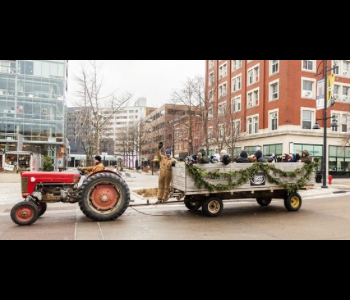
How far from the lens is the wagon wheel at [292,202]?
33.7 ft

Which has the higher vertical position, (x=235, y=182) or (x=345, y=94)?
(x=345, y=94)

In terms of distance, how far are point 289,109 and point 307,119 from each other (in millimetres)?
2495

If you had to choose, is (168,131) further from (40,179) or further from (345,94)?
(40,179)

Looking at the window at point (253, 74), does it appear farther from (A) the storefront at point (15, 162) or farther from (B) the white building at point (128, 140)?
(A) the storefront at point (15, 162)

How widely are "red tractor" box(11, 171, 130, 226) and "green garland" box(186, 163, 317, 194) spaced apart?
209 cm

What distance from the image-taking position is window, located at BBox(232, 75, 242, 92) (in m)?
39.5

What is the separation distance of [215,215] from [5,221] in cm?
597

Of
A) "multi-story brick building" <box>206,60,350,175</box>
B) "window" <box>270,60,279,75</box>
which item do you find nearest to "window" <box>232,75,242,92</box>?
"multi-story brick building" <box>206,60,350,175</box>

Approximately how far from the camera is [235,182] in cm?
930

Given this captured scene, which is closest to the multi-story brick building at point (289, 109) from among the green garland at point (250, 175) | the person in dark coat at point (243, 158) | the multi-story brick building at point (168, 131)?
the multi-story brick building at point (168, 131)

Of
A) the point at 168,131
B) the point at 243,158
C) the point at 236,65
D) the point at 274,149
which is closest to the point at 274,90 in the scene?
the point at 274,149

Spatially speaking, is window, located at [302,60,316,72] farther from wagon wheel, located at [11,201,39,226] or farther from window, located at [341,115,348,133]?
wagon wheel, located at [11,201,39,226]
